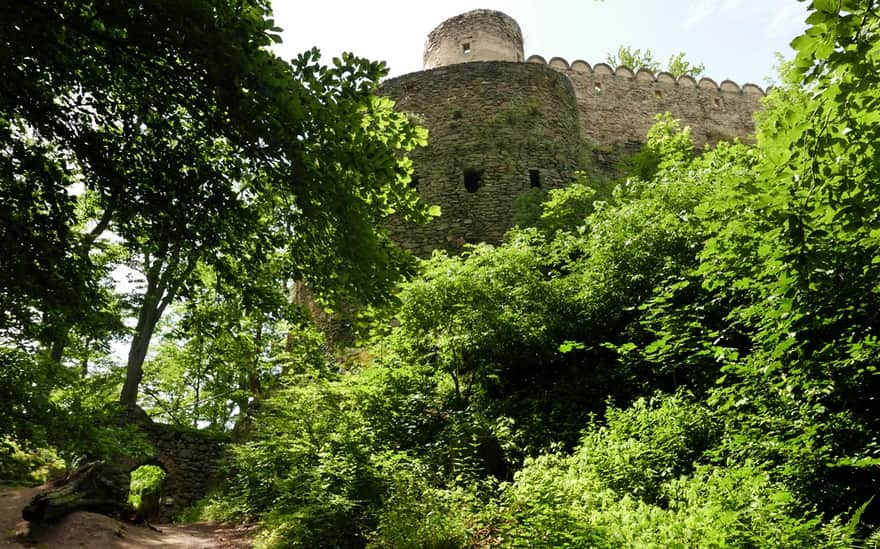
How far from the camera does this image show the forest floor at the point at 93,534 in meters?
7.08

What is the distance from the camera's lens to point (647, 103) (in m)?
20.5

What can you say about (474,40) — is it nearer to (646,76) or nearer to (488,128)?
(488,128)

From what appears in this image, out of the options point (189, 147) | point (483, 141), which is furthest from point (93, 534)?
point (483, 141)

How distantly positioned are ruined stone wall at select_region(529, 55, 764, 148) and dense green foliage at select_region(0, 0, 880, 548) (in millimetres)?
10661

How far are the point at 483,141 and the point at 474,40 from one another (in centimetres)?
469

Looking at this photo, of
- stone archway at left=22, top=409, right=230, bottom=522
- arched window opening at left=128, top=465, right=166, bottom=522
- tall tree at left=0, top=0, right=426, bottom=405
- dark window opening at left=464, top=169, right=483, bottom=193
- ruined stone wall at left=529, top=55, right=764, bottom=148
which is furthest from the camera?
ruined stone wall at left=529, top=55, right=764, bottom=148

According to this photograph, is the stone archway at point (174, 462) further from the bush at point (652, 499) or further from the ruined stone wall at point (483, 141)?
the bush at point (652, 499)

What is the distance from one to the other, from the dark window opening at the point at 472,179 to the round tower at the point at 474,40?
185 inches

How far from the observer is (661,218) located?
7.91m

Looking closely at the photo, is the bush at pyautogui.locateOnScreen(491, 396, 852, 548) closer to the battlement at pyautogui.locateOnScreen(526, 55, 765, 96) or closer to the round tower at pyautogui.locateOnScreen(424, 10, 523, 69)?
the round tower at pyautogui.locateOnScreen(424, 10, 523, 69)

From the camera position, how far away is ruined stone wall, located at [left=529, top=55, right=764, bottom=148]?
19656 millimetres

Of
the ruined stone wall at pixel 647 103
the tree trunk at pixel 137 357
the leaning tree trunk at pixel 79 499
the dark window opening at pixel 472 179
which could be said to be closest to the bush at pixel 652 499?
the leaning tree trunk at pixel 79 499

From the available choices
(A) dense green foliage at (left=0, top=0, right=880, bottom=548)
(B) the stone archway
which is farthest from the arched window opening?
(A) dense green foliage at (left=0, top=0, right=880, bottom=548)

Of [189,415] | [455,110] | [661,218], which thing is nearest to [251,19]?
[661,218]
